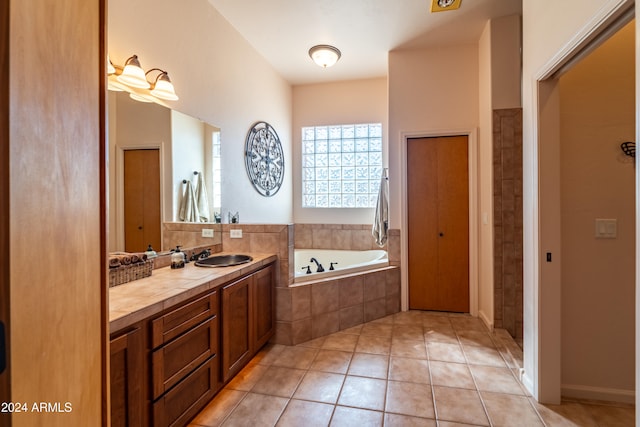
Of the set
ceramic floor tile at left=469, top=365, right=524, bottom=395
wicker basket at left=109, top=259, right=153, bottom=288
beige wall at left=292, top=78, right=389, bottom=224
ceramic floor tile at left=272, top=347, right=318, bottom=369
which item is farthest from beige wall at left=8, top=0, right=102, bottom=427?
beige wall at left=292, top=78, right=389, bottom=224

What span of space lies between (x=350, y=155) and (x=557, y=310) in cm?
325

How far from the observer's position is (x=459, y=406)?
6.09ft

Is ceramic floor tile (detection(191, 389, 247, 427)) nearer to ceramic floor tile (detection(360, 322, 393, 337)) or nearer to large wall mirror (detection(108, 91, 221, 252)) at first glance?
Answer: large wall mirror (detection(108, 91, 221, 252))

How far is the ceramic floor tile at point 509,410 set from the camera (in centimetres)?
172

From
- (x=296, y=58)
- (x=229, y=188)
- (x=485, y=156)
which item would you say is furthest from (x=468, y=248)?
(x=296, y=58)

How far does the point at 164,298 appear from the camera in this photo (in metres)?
1.48

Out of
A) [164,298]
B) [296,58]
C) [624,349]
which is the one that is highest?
[296,58]

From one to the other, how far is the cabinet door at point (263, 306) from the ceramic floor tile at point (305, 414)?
0.63 m

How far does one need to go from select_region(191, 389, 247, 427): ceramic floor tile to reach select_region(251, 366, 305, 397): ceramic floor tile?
13 cm

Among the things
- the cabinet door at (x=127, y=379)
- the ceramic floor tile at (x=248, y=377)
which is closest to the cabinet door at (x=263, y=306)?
the ceramic floor tile at (x=248, y=377)

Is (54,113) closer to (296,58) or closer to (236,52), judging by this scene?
(236,52)

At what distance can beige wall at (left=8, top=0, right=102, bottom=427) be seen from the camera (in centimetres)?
56

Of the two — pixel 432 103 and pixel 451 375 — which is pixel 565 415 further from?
pixel 432 103

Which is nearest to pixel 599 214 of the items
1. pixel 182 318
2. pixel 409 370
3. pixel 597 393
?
pixel 597 393
